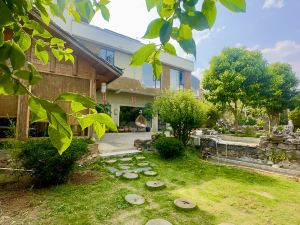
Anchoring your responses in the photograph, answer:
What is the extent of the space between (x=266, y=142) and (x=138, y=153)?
20.5 ft

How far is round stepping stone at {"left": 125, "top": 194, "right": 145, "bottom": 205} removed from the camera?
15.4 ft

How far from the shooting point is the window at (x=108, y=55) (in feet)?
57.2

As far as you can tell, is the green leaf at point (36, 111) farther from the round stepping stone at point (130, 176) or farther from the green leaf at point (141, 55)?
the round stepping stone at point (130, 176)

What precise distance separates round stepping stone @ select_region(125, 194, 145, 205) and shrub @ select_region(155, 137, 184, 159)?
13.3 ft

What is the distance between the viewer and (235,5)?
1.63 ft

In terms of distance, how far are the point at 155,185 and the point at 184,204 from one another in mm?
1249

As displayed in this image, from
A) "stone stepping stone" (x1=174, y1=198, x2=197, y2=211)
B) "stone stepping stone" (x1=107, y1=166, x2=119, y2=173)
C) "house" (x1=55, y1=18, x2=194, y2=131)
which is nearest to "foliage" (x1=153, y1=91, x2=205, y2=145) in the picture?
"stone stepping stone" (x1=107, y1=166, x2=119, y2=173)

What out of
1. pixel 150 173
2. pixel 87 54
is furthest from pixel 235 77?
pixel 150 173

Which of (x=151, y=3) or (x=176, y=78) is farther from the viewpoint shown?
(x=176, y=78)

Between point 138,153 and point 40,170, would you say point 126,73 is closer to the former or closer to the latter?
point 138,153

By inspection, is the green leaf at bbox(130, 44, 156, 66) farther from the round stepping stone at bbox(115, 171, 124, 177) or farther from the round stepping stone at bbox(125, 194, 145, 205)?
the round stepping stone at bbox(115, 171, 124, 177)

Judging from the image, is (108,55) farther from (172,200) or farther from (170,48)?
(170,48)

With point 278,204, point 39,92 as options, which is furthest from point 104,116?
point 39,92

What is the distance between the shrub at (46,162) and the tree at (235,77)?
533 inches
